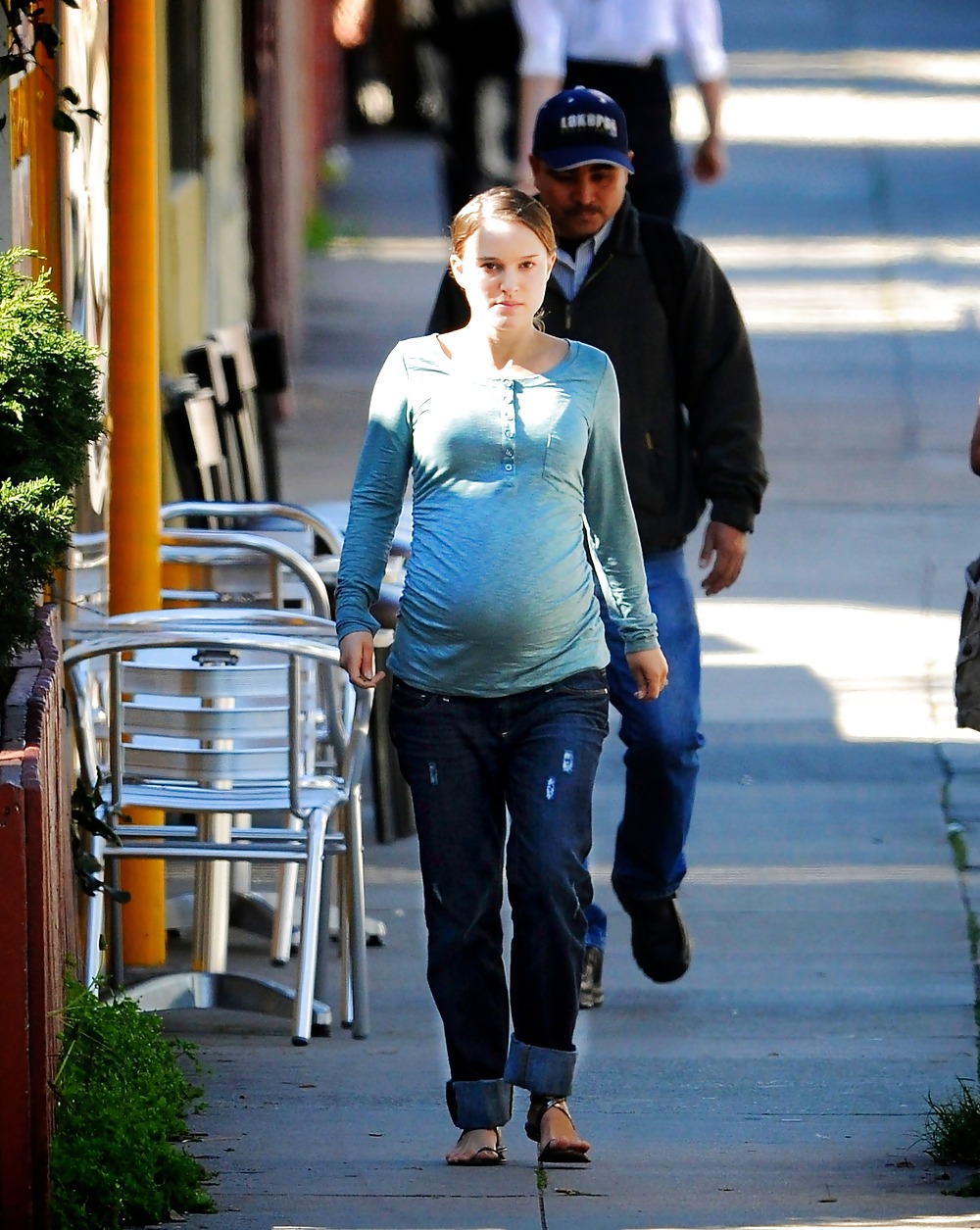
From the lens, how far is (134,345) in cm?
622

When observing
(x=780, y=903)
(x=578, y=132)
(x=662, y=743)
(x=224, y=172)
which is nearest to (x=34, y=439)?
(x=578, y=132)

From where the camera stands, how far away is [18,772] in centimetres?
410

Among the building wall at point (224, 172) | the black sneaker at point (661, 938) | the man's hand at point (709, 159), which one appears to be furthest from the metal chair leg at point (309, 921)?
the building wall at point (224, 172)

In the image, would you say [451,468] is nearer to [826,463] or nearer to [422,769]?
[422,769]

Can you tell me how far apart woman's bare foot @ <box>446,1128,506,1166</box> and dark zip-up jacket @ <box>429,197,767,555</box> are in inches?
61.3

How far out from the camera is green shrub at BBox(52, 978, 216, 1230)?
430 centimetres

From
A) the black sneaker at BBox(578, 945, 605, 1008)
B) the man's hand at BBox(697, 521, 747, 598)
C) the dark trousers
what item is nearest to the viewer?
the man's hand at BBox(697, 521, 747, 598)

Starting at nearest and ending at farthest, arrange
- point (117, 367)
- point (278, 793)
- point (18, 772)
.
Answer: point (18, 772)
point (278, 793)
point (117, 367)

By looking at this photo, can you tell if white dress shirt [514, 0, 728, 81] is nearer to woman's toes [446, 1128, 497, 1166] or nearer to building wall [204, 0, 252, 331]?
building wall [204, 0, 252, 331]

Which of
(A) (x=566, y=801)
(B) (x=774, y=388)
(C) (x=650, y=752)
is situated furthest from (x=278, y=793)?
(B) (x=774, y=388)

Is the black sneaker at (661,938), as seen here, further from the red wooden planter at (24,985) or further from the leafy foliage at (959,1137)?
the red wooden planter at (24,985)

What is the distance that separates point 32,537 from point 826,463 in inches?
326

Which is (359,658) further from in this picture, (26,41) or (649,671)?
(26,41)

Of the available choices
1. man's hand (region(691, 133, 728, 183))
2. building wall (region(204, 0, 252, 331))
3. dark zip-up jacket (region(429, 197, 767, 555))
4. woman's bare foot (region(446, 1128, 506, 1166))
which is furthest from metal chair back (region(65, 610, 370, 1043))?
building wall (region(204, 0, 252, 331))
